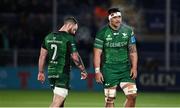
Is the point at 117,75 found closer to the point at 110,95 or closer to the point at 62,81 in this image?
the point at 110,95

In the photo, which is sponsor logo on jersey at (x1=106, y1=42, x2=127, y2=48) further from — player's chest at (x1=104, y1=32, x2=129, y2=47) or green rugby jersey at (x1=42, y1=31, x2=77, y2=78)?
green rugby jersey at (x1=42, y1=31, x2=77, y2=78)

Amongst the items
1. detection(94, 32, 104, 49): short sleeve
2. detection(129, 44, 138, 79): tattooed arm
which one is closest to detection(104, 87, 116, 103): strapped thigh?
detection(129, 44, 138, 79): tattooed arm

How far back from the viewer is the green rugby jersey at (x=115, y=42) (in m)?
15.3

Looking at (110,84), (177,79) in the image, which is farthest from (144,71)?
(110,84)

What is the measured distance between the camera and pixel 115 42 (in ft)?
50.2

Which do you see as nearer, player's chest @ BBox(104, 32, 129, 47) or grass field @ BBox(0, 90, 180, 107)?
player's chest @ BBox(104, 32, 129, 47)

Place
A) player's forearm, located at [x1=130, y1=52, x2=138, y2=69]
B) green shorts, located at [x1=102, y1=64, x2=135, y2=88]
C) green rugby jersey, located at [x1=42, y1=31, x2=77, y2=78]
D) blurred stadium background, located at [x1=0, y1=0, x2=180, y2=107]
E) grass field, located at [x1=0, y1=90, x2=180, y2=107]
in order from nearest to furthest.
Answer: green rugby jersey, located at [x1=42, y1=31, x2=77, y2=78] → player's forearm, located at [x1=130, y1=52, x2=138, y2=69] → green shorts, located at [x1=102, y1=64, x2=135, y2=88] → grass field, located at [x1=0, y1=90, x2=180, y2=107] → blurred stadium background, located at [x1=0, y1=0, x2=180, y2=107]

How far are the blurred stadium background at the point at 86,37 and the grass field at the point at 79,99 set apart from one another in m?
0.51

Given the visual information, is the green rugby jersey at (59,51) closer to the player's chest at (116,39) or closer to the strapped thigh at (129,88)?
the player's chest at (116,39)

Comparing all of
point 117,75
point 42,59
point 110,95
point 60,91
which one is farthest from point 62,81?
point 117,75

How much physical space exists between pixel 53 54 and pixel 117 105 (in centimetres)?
810

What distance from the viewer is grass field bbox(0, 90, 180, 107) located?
75.4ft

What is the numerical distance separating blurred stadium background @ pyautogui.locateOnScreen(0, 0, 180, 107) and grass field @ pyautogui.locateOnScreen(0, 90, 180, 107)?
1.67ft

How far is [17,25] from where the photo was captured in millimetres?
31281
